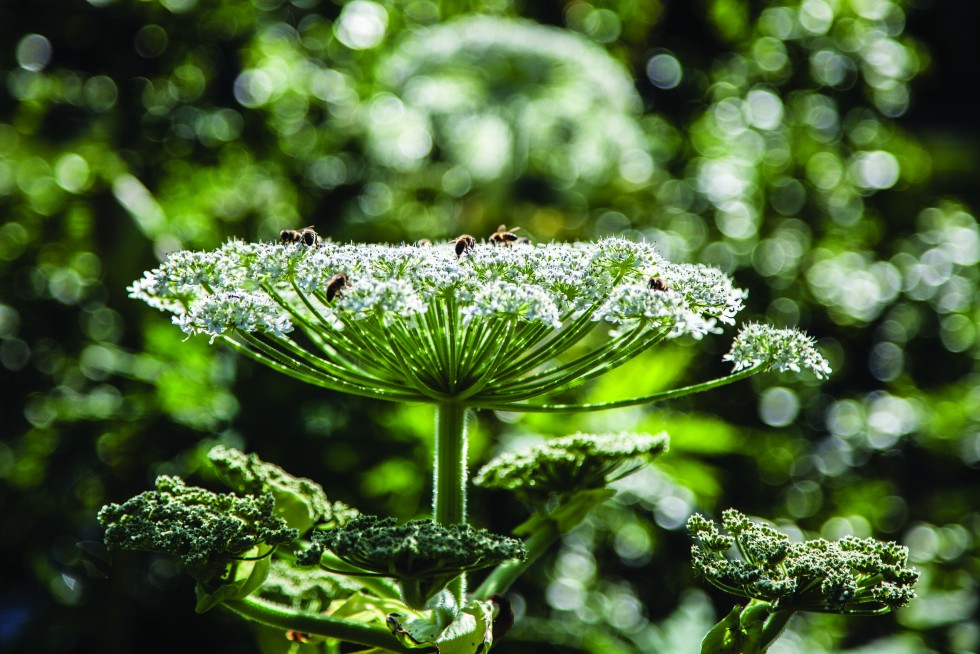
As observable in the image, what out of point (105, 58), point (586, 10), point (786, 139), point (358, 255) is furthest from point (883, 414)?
point (105, 58)

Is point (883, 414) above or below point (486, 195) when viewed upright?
below

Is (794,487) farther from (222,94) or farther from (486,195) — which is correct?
(222,94)

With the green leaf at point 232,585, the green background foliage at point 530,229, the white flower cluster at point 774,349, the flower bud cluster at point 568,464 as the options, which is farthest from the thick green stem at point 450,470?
the green background foliage at point 530,229

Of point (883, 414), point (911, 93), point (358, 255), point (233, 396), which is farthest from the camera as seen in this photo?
point (911, 93)

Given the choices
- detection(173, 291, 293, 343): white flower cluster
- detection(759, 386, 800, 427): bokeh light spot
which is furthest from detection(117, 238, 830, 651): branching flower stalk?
detection(759, 386, 800, 427): bokeh light spot

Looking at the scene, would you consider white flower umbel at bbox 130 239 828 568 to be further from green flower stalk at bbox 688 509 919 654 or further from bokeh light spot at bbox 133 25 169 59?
bokeh light spot at bbox 133 25 169 59

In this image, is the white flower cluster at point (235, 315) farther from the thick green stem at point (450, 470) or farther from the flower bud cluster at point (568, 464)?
the flower bud cluster at point (568, 464)

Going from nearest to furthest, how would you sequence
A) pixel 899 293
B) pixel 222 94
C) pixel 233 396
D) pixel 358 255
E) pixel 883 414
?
pixel 358 255 < pixel 233 396 < pixel 883 414 < pixel 899 293 < pixel 222 94
